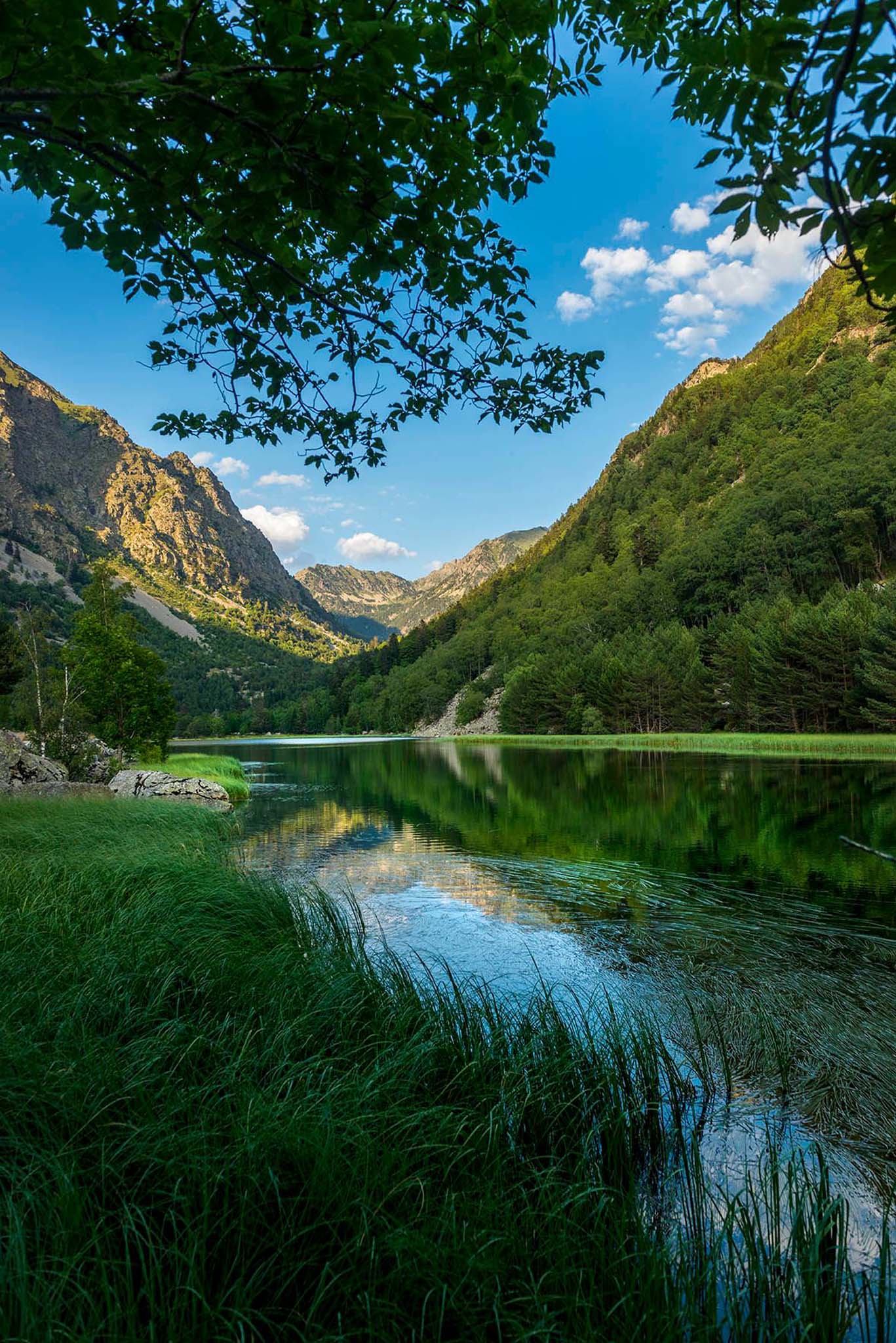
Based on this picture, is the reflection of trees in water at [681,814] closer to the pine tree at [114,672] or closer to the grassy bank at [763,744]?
the grassy bank at [763,744]

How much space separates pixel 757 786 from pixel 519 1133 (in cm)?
3087

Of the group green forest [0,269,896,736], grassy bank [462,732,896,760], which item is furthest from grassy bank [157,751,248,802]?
grassy bank [462,732,896,760]

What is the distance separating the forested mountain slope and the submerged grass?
5136cm

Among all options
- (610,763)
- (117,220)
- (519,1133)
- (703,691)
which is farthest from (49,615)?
(703,691)

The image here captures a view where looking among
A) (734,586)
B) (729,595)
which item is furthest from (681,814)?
(734,586)

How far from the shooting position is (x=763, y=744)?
63656 mm

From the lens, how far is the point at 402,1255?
2834 mm

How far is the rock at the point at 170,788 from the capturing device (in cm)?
2672

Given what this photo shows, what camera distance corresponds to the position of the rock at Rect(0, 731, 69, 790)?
70.0ft

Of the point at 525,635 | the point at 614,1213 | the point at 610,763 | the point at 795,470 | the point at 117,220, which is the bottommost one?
the point at 610,763

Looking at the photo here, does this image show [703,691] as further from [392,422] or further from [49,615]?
[392,422]

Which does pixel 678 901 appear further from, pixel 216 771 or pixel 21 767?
pixel 216 771

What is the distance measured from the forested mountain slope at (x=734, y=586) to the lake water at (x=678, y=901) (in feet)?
127

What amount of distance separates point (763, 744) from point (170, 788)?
56.9 meters
